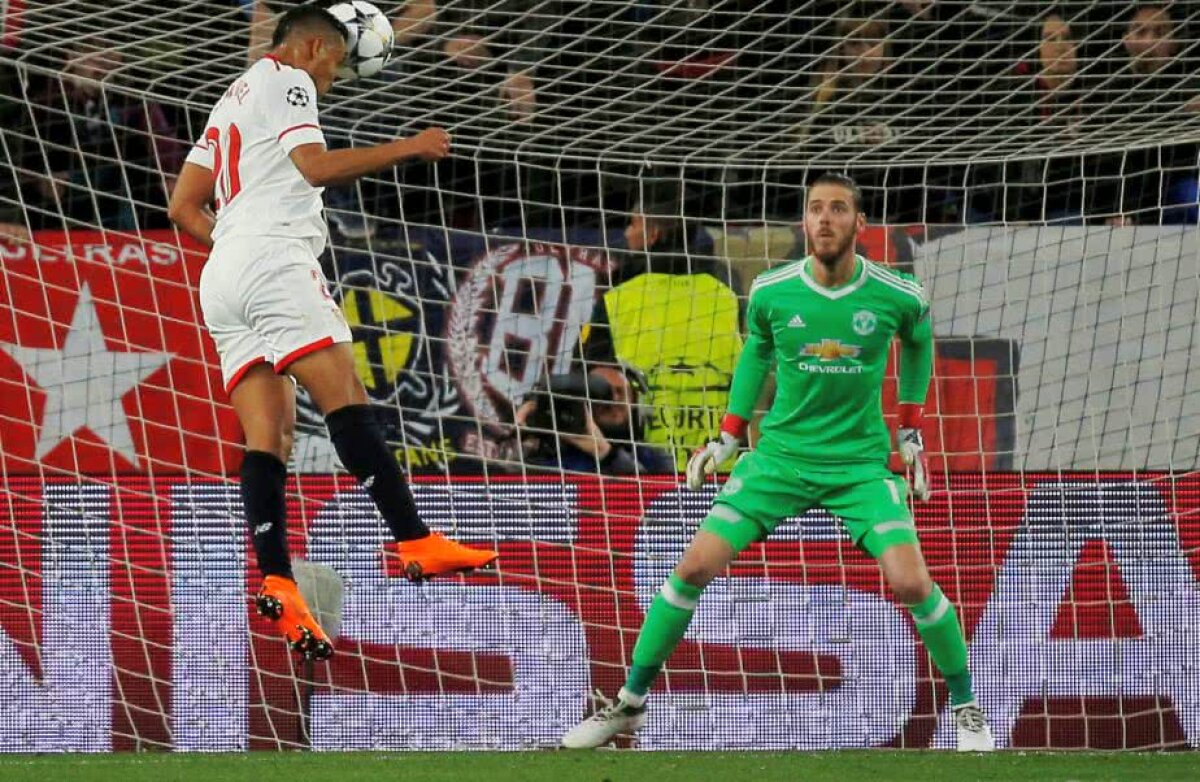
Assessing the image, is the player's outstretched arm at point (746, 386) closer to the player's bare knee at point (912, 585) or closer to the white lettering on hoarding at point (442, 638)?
the player's bare knee at point (912, 585)

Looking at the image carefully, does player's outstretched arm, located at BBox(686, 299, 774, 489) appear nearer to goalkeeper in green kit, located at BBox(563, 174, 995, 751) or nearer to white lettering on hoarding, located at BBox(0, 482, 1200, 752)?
goalkeeper in green kit, located at BBox(563, 174, 995, 751)

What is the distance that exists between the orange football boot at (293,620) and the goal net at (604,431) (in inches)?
91.9

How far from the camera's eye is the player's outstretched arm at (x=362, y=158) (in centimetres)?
520

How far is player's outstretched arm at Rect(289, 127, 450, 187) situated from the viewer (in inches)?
205

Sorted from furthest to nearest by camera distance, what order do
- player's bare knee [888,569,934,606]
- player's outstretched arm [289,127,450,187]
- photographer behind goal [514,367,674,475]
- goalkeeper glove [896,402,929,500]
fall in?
photographer behind goal [514,367,674,475] < goalkeeper glove [896,402,929,500] < player's bare knee [888,569,934,606] < player's outstretched arm [289,127,450,187]

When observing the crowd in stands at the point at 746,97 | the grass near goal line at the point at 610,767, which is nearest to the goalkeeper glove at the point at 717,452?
the grass near goal line at the point at 610,767

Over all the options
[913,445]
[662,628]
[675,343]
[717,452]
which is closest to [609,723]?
[662,628]

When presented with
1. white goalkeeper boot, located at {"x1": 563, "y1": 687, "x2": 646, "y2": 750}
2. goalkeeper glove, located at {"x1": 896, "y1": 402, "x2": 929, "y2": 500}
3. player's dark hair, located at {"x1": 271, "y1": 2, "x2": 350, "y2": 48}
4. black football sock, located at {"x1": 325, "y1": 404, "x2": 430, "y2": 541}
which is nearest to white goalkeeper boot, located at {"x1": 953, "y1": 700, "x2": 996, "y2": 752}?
goalkeeper glove, located at {"x1": 896, "y1": 402, "x2": 929, "y2": 500}

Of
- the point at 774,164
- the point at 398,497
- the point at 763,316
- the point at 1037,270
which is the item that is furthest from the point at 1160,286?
the point at 398,497

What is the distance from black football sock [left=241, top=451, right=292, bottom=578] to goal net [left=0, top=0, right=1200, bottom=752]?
7.19 ft

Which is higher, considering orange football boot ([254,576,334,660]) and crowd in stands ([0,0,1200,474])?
crowd in stands ([0,0,1200,474])

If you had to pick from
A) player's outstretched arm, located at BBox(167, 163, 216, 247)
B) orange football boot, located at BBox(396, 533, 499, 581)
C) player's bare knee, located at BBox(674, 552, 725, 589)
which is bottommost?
player's bare knee, located at BBox(674, 552, 725, 589)

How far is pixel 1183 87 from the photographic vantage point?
311 inches

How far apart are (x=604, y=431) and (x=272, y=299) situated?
9.00ft
